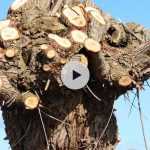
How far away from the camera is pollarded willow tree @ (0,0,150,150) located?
7312 millimetres

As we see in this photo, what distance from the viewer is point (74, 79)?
24.2 ft

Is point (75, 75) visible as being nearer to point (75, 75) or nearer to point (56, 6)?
point (75, 75)

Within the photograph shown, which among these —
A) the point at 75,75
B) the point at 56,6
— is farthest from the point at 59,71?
the point at 56,6

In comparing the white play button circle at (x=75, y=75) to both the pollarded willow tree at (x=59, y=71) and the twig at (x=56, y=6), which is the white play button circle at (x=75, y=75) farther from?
the twig at (x=56, y=6)

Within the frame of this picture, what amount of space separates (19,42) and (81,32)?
2.59 feet

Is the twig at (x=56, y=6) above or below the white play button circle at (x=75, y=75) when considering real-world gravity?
above

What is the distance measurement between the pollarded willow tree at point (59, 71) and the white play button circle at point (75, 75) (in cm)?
6

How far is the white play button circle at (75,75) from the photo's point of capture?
23.7 ft

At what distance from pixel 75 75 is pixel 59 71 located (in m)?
0.31

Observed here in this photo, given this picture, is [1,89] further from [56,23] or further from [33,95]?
[56,23]

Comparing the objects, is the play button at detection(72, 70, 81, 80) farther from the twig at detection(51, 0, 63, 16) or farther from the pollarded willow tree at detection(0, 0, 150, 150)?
the twig at detection(51, 0, 63, 16)

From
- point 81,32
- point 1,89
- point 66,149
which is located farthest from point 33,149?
point 81,32

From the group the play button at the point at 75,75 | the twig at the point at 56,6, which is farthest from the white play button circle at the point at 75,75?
the twig at the point at 56,6

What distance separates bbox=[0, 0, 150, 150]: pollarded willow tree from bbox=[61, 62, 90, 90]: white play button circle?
64 mm
